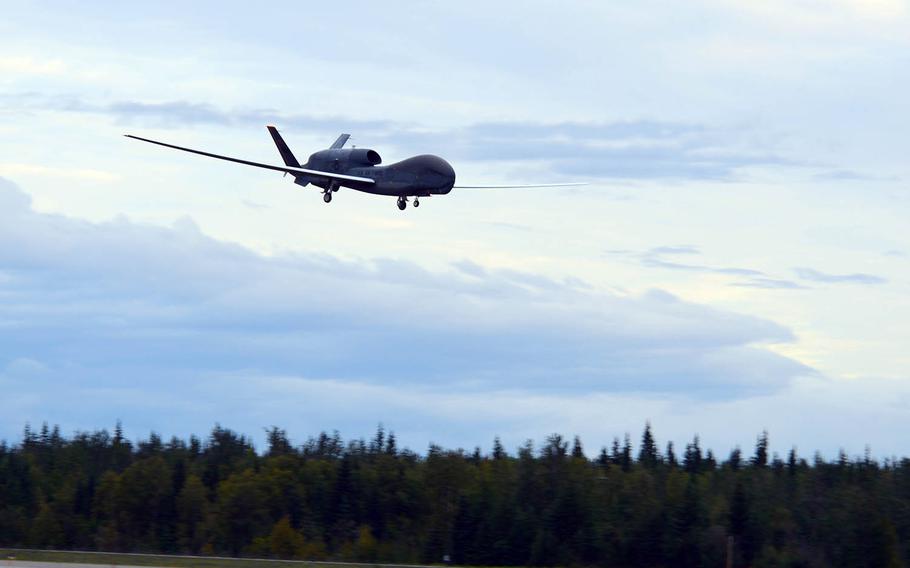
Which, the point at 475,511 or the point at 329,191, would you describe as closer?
the point at 329,191

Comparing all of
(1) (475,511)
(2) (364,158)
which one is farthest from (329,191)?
(1) (475,511)

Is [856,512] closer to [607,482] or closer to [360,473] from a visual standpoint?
[607,482]

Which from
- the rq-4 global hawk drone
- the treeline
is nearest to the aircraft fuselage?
the rq-4 global hawk drone

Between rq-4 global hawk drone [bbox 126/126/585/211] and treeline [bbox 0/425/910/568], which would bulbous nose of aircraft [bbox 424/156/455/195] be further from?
treeline [bbox 0/425/910/568]

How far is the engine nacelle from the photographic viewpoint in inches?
2149

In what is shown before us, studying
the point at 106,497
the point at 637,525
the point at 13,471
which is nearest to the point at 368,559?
the point at 637,525

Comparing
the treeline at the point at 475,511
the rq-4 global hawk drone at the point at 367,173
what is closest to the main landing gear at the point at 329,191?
the rq-4 global hawk drone at the point at 367,173

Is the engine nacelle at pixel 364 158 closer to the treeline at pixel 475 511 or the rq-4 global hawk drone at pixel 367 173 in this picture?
the rq-4 global hawk drone at pixel 367 173

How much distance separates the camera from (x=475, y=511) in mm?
144125

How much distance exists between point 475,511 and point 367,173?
94845 mm

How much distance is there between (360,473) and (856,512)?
193ft

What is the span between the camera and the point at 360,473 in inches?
6462

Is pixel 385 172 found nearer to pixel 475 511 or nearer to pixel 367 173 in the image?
pixel 367 173

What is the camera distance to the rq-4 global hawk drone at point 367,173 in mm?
50969
